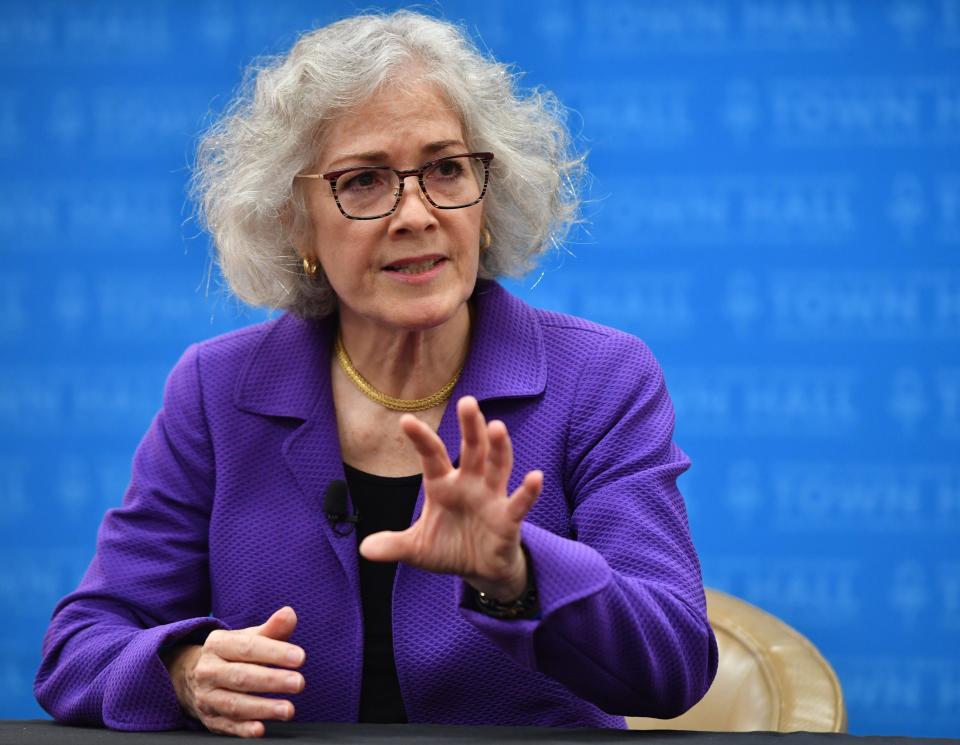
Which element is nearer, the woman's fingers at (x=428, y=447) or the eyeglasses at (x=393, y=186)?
the woman's fingers at (x=428, y=447)

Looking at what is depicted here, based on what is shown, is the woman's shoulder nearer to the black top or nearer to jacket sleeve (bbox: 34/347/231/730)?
jacket sleeve (bbox: 34/347/231/730)

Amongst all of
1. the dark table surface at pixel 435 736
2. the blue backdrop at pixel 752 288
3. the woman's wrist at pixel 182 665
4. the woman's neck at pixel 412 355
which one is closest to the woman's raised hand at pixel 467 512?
the dark table surface at pixel 435 736

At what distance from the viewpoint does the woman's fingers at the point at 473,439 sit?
1289mm

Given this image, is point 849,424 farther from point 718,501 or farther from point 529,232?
point 529,232

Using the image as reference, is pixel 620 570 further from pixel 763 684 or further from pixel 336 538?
pixel 763 684

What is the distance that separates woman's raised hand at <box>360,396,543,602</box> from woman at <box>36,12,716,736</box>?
0.87 ft

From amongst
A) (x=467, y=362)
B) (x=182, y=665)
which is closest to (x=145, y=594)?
(x=182, y=665)

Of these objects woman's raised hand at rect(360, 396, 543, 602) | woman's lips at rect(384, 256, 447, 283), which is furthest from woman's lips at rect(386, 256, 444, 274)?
woman's raised hand at rect(360, 396, 543, 602)

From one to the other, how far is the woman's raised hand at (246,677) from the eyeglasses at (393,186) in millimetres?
631

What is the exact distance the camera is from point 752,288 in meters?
3.05

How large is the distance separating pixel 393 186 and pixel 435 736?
81 cm

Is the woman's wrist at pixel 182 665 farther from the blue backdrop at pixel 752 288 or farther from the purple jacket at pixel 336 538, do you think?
the blue backdrop at pixel 752 288

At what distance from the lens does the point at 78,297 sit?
3.30 meters

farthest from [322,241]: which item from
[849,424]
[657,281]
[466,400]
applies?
[849,424]
